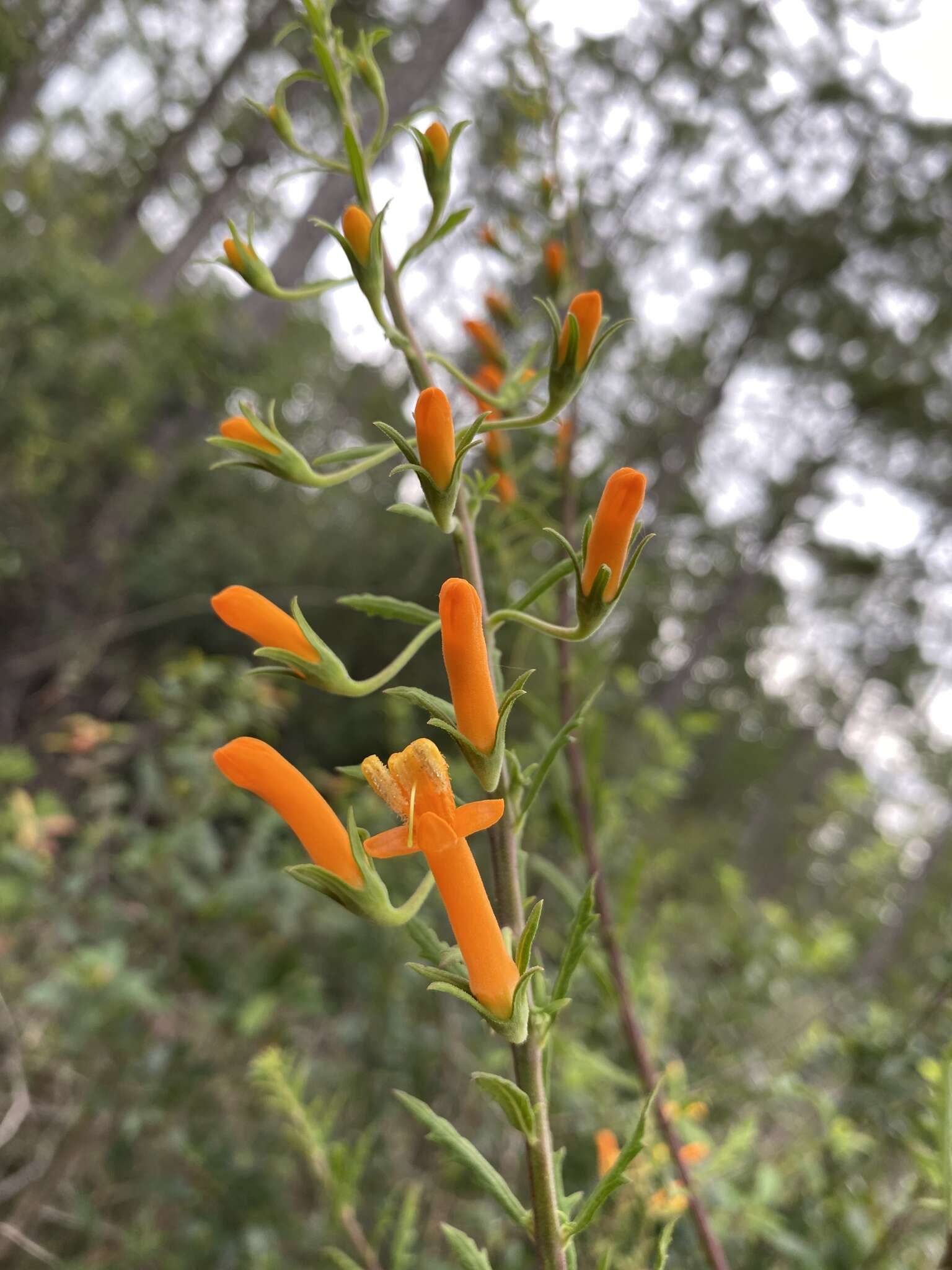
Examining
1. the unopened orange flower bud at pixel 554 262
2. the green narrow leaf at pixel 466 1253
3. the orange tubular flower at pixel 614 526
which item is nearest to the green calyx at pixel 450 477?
the orange tubular flower at pixel 614 526

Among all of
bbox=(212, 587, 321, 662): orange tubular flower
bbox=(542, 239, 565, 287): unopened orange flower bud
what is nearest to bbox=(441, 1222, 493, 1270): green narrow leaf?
bbox=(212, 587, 321, 662): orange tubular flower

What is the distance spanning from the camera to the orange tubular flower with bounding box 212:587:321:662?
2.00 ft

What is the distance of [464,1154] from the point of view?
0.56m

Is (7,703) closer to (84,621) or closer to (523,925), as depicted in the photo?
(84,621)

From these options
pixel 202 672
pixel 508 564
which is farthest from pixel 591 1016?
pixel 202 672

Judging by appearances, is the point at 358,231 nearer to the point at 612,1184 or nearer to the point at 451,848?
the point at 451,848

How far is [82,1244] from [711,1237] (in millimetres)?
1870

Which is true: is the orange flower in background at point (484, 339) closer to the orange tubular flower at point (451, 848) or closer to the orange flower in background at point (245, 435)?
the orange flower in background at point (245, 435)

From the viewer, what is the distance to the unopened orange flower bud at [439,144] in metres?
0.71

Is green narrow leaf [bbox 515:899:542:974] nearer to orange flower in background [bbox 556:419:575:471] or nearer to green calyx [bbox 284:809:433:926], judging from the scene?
green calyx [bbox 284:809:433:926]

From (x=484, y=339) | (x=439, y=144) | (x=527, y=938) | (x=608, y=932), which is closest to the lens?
(x=527, y=938)

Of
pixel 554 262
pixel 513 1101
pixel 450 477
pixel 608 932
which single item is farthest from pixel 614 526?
pixel 554 262

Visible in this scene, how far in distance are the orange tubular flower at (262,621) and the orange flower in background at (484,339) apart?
66cm

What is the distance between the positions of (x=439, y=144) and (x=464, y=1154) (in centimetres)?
84
